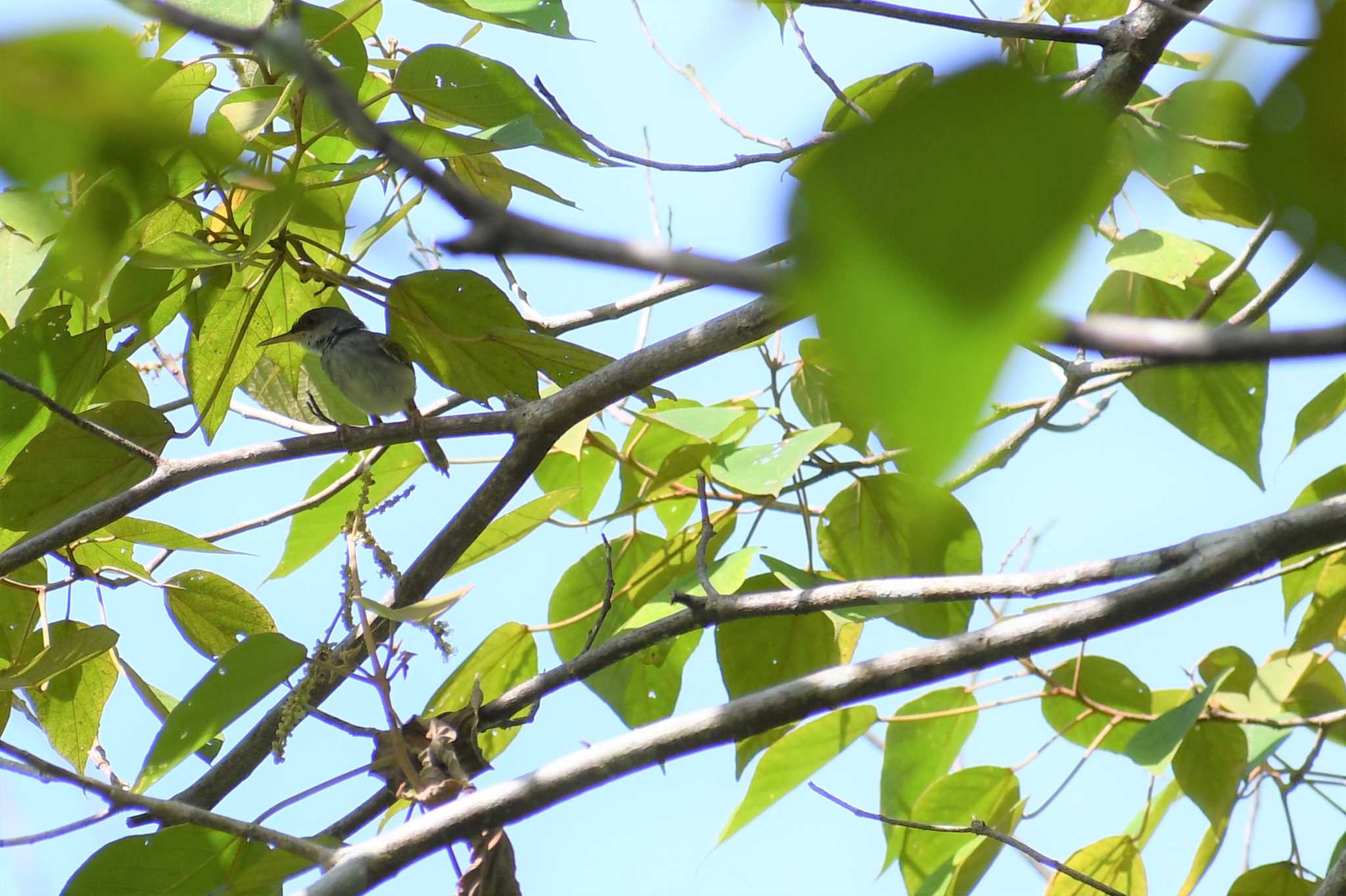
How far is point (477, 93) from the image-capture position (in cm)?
187

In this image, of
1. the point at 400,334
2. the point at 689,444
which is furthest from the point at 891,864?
the point at 400,334

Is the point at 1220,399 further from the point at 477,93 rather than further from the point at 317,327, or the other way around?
the point at 317,327

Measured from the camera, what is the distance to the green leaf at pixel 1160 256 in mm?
1981

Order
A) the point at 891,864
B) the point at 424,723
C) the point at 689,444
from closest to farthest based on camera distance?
1. the point at 424,723
2. the point at 689,444
3. the point at 891,864

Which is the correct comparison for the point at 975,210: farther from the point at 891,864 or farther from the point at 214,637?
the point at 214,637

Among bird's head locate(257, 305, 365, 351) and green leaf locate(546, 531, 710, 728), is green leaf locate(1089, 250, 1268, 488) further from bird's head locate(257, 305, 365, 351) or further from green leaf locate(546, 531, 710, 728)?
bird's head locate(257, 305, 365, 351)

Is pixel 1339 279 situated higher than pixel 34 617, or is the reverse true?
pixel 34 617

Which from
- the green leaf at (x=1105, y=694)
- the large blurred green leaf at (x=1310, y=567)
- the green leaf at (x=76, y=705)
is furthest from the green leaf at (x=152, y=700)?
the large blurred green leaf at (x=1310, y=567)

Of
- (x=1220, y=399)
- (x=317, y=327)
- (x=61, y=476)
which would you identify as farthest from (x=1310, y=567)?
(x=317, y=327)

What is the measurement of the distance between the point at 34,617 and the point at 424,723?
115 cm

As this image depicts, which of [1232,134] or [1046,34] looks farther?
[1046,34]

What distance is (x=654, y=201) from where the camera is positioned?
11.4 feet

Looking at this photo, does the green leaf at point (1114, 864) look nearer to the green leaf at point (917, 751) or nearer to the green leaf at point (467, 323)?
the green leaf at point (917, 751)

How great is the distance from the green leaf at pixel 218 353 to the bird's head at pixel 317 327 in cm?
10
